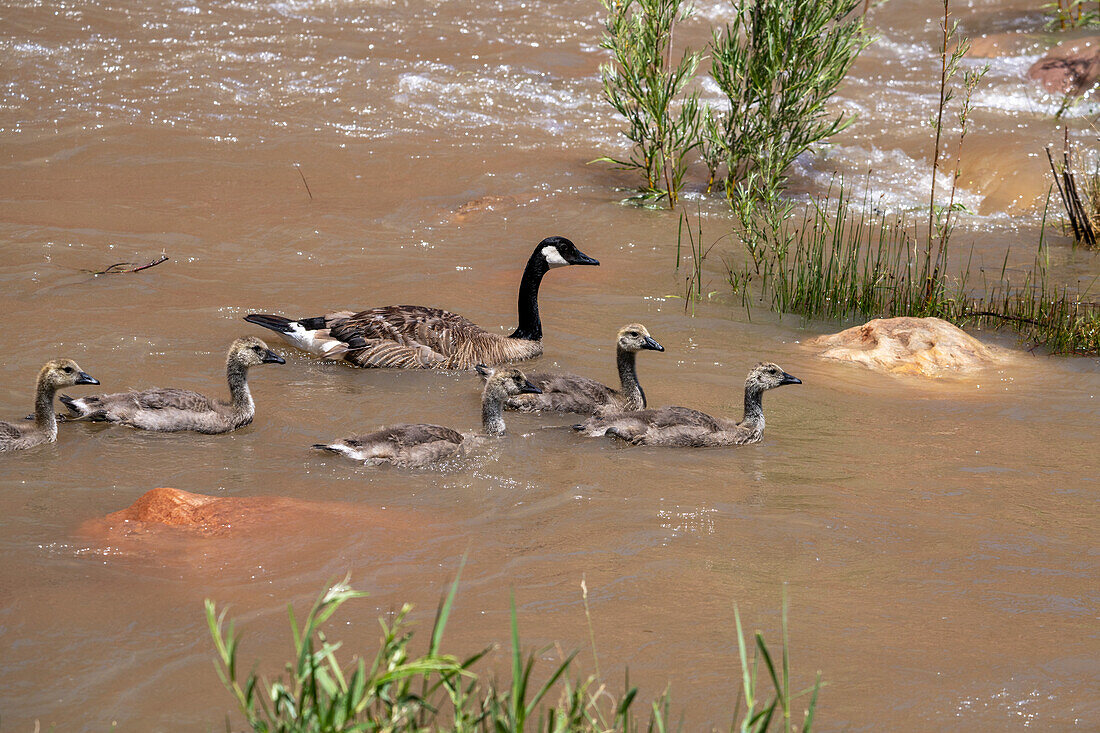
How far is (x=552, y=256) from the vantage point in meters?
10.4

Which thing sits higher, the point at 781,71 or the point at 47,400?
the point at 781,71

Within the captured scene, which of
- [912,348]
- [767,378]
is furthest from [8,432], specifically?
[912,348]

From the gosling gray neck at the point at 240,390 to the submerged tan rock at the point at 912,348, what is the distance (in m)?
4.75

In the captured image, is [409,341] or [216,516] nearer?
[216,516]

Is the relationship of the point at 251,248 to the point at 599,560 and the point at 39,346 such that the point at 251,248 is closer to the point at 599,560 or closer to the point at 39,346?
the point at 39,346

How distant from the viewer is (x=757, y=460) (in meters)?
7.49

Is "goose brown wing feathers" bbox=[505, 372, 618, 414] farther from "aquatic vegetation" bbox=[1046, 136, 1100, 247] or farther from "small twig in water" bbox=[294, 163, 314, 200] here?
"aquatic vegetation" bbox=[1046, 136, 1100, 247]

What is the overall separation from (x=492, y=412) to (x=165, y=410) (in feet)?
7.21

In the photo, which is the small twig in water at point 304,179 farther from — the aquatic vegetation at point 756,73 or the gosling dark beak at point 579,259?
the gosling dark beak at point 579,259

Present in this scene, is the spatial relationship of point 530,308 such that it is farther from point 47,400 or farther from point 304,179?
point 304,179

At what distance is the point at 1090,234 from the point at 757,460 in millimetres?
7149

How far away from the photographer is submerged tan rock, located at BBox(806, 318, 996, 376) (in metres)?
9.20

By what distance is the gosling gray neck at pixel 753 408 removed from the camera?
7867 mm

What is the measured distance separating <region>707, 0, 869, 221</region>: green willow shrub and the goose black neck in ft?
12.2
